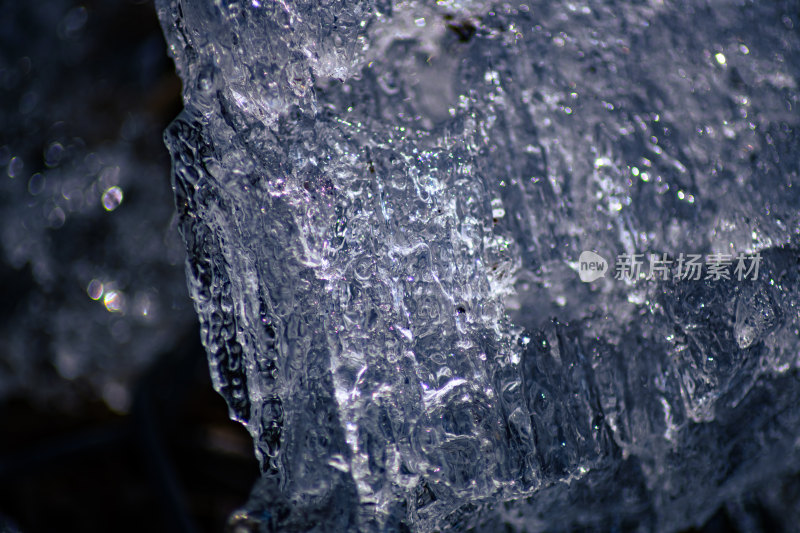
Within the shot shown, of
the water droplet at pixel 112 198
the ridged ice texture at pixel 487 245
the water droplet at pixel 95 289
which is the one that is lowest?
the water droplet at pixel 95 289

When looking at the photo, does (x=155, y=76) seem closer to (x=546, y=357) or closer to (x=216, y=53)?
(x=216, y=53)

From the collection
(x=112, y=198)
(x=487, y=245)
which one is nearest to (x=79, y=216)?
(x=112, y=198)

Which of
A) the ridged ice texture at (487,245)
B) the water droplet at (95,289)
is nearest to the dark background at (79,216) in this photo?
the water droplet at (95,289)

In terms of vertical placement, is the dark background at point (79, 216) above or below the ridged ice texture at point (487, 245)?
below

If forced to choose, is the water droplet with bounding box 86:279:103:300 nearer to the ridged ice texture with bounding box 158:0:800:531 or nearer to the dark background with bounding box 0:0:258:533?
the dark background with bounding box 0:0:258:533

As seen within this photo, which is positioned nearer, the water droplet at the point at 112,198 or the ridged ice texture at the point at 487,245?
the ridged ice texture at the point at 487,245

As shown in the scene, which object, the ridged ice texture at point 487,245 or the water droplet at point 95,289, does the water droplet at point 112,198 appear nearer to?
the water droplet at point 95,289

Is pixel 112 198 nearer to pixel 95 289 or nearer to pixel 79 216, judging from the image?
pixel 79 216

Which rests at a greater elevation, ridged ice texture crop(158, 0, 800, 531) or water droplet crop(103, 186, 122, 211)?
ridged ice texture crop(158, 0, 800, 531)

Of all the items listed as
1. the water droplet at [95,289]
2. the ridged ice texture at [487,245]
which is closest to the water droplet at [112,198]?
the water droplet at [95,289]

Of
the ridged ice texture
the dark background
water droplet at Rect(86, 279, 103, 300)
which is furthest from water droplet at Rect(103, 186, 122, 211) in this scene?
the ridged ice texture
